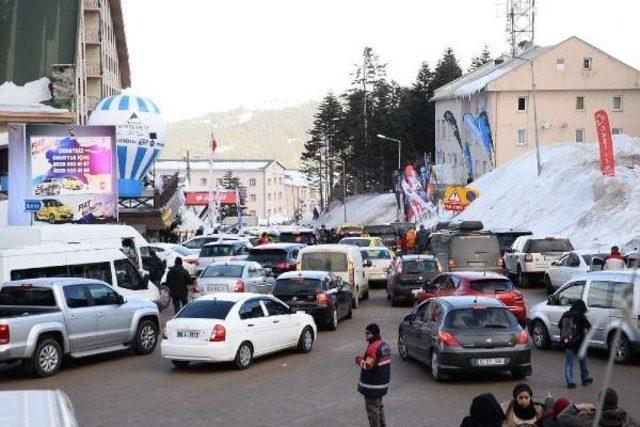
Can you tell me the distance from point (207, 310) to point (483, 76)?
2809 inches

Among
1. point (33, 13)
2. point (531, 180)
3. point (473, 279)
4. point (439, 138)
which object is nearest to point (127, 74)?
point (33, 13)

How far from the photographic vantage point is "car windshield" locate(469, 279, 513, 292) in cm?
2078

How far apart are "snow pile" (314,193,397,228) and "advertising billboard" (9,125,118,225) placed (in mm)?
55456

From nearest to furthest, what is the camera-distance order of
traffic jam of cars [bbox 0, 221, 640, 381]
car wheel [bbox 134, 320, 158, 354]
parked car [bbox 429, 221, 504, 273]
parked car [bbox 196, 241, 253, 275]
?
traffic jam of cars [bbox 0, 221, 640, 381], car wheel [bbox 134, 320, 158, 354], parked car [bbox 429, 221, 504, 273], parked car [bbox 196, 241, 253, 275]

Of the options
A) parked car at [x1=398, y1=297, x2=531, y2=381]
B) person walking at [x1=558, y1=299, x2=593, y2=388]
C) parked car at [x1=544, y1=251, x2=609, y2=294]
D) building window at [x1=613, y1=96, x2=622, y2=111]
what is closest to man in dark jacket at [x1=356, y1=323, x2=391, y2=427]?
parked car at [x1=398, y1=297, x2=531, y2=381]

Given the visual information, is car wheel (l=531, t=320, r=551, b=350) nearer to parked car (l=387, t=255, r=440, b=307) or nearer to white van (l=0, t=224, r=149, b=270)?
parked car (l=387, t=255, r=440, b=307)

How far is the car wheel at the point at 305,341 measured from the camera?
19.1m

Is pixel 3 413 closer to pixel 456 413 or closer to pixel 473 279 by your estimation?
pixel 456 413

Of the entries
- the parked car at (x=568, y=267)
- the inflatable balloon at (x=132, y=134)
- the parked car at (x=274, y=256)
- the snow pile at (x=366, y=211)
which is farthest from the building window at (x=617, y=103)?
the parked car at (x=274, y=256)

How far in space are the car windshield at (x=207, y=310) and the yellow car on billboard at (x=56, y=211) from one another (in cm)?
1966

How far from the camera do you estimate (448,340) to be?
1514 cm

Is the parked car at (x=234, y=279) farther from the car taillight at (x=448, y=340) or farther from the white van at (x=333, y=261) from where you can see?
the car taillight at (x=448, y=340)

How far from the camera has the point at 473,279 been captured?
2083 centimetres

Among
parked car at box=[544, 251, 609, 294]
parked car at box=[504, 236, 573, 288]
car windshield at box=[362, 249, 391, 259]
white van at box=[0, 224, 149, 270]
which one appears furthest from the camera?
car windshield at box=[362, 249, 391, 259]
